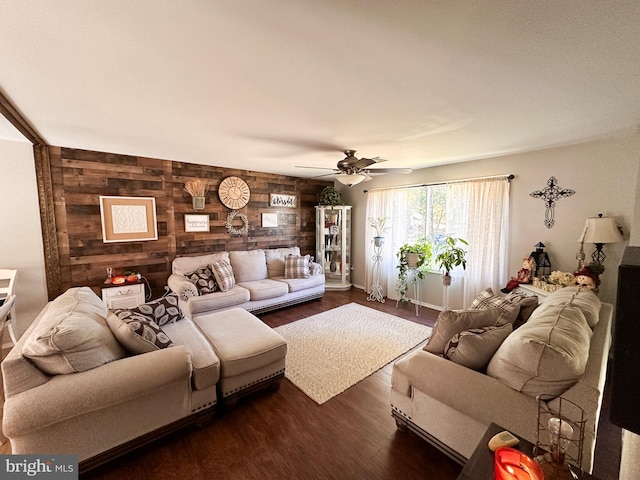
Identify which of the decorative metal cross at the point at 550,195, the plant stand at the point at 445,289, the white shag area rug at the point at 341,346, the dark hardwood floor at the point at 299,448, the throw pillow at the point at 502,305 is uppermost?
the decorative metal cross at the point at 550,195

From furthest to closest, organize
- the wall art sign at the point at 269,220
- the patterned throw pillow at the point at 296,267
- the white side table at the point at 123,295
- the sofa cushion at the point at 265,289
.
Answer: the wall art sign at the point at 269,220
the patterned throw pillow at the point at 296,267
the sofa cushion at the point at 265,289
the white side table at the point at 123,295

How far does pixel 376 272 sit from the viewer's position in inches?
201

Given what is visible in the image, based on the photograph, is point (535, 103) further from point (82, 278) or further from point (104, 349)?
point (82, 278)

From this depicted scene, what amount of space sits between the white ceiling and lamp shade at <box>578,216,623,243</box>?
0.88 m

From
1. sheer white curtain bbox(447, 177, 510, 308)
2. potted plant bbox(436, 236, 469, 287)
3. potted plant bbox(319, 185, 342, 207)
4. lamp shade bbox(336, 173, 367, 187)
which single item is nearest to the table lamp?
sheer white curtain bbox(447, 177, 510, 308)

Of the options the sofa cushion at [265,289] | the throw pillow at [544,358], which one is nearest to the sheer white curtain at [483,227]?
the throw pillow at [544,358]

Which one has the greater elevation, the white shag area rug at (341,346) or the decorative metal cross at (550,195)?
the decorative metal cross at (550,195)

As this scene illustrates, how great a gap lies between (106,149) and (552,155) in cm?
560

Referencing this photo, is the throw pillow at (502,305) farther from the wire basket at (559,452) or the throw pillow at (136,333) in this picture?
the throw pillow at (136,333)

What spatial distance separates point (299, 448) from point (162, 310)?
1.73 metres

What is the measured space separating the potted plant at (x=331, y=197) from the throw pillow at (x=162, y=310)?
11.7 feet

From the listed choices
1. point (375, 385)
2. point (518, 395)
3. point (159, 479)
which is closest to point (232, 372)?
point (159, 479)

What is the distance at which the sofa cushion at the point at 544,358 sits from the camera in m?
1.24

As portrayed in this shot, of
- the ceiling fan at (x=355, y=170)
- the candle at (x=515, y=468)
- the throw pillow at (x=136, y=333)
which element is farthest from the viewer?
the ceiling fan at (x=355, y=170)
